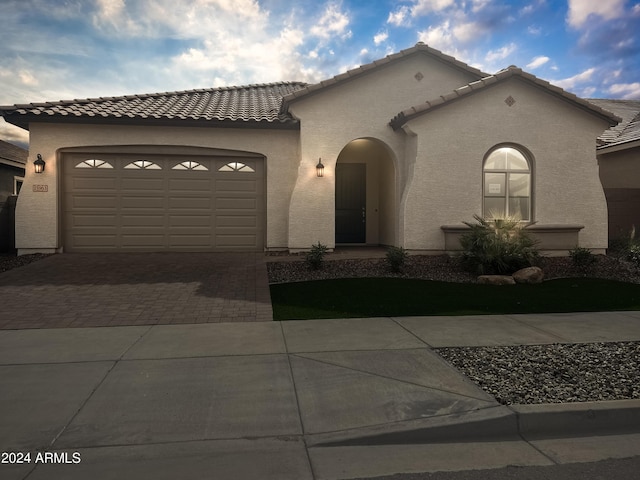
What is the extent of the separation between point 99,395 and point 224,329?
228 centimetres

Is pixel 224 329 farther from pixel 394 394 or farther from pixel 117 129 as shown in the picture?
pixel 117 129

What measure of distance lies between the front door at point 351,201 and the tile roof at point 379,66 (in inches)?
138

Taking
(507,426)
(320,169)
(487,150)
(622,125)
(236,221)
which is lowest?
(507,426)

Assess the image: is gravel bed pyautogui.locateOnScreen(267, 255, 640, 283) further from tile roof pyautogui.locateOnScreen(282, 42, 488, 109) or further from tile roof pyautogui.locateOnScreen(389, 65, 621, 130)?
tile roof pyautogui.locateOnScreen(282, 42, 488, 109)

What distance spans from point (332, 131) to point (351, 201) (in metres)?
3.40

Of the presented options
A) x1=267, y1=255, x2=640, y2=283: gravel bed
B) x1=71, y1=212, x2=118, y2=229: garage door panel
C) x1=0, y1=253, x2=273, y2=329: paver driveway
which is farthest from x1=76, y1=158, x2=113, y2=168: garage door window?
x1=267, y1=255, x2=640, y2=283: gravel bed

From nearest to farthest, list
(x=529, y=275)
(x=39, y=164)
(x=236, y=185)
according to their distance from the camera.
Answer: (x=529, y=275)
(x=39, y=164)
(x=236, y=185)

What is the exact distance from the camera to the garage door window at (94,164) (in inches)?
497

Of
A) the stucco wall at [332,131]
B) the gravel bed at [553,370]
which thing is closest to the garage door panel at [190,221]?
the stucco wall at [332,131]

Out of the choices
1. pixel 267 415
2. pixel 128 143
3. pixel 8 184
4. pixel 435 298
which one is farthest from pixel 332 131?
pixel 8 184

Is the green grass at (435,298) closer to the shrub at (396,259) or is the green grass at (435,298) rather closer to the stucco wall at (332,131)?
the shrub at (396,259)

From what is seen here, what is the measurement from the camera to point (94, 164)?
12664 mm

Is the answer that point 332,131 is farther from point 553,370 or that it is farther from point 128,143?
point 553,370

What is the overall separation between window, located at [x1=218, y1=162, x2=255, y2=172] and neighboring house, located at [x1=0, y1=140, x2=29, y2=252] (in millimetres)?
7302
